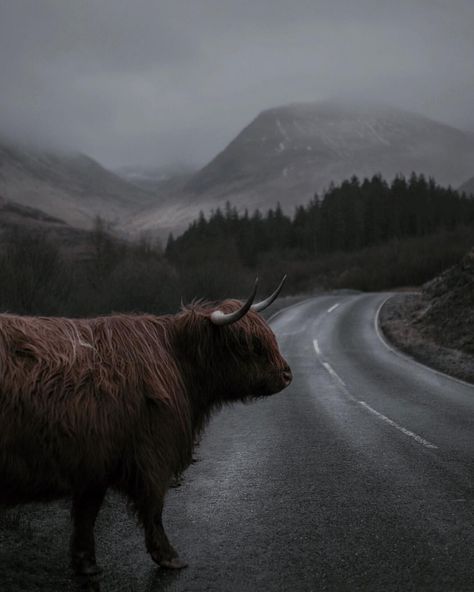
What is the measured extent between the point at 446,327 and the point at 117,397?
55.4 feet

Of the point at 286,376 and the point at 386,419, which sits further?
the point at 386,419

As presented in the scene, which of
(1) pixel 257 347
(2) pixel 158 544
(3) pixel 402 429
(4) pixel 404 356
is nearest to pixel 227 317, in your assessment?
(1) pixel 257 347

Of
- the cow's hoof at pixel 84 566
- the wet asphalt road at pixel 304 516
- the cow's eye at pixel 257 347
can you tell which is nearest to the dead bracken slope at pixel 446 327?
the wet asphalt road at pixel 304 516

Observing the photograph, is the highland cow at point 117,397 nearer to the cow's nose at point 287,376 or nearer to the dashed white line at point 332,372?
the cow's nose at point 287,376

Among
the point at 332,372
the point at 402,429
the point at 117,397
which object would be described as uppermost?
the point at 117,397

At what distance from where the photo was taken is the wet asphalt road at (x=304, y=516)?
3639mm

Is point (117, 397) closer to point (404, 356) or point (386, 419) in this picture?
point (386, 419)

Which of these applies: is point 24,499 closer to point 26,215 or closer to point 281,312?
point 281,312

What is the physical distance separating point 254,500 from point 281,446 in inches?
88.3

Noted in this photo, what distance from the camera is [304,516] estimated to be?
15.6ft

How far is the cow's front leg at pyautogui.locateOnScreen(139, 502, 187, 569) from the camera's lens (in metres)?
3.63

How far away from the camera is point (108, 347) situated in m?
3.71

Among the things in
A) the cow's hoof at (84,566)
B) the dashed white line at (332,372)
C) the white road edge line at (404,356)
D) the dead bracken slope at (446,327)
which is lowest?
the dashed white line at (332,372)

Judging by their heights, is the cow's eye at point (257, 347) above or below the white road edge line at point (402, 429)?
above
